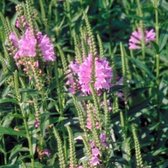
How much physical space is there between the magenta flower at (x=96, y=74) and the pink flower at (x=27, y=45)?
0.34 metres

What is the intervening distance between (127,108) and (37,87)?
0.78 m

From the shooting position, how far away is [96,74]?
409cm

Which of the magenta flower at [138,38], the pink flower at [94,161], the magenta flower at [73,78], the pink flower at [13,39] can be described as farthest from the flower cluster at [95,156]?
the magenta flower at [138,38]

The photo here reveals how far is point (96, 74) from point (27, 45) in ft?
1.61

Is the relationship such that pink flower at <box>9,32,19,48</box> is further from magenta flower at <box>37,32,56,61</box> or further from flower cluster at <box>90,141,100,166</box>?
flower cluster at <box>90,141,100,166</box>

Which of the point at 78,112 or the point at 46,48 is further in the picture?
the point at 46,48

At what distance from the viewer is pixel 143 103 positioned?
15.2 ft

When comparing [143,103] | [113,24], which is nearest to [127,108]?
[143,103]

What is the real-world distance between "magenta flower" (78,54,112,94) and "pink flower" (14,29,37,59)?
1.11 feet

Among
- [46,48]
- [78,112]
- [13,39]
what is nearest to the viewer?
[78,112]

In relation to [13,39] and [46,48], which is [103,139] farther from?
[13,39]

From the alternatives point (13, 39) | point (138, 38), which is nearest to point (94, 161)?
point (13, 39)

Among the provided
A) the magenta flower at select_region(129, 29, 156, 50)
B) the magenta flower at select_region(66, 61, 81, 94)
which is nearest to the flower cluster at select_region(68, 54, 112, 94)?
the magenta flower at select_region(66, 61, 81, 94)

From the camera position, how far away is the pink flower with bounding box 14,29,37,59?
4.04 m
